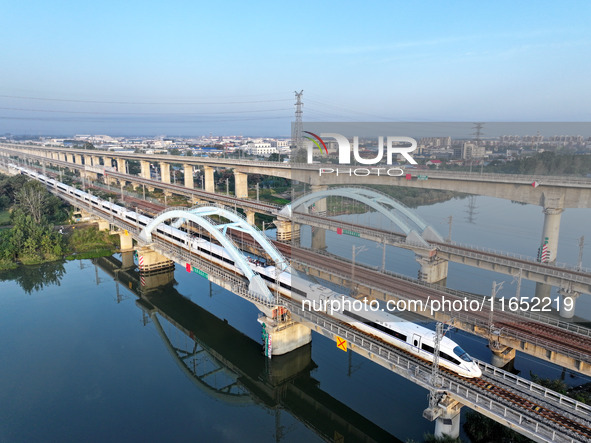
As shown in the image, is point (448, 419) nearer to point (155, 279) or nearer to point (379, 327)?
point (379, 327)

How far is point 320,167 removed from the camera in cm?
5900

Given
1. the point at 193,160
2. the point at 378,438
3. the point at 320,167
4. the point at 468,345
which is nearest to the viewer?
the point at 378,438

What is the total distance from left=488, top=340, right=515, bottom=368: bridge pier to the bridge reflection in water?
9.46 metres

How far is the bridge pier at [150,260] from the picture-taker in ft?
145

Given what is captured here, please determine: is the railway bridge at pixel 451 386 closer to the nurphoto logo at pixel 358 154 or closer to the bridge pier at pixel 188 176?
the nurphoto logo at pixel 358 154

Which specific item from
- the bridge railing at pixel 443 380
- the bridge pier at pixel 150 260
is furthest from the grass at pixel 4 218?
the bridge railing at pixel 443 380

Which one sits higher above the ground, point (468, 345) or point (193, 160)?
point (193, 160)

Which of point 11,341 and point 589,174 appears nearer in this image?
point 11,341

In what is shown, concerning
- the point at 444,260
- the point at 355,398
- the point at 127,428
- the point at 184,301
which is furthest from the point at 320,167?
the point at 127,428

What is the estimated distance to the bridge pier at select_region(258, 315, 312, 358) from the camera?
1094 inches

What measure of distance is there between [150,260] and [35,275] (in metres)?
13.6

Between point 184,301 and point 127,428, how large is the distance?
18.3 metres

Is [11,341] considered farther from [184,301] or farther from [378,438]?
[378,438]

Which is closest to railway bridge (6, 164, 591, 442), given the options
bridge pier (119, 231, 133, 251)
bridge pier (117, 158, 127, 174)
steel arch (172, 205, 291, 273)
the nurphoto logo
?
steel arch (172, 205, 291, 273)
